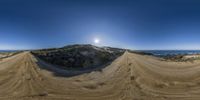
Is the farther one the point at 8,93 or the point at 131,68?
the point at 131,68

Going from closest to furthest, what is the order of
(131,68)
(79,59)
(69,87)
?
1. (69,87)
2. (131,68)
3. (79,59)

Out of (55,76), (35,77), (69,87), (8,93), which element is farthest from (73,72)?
(8,93)

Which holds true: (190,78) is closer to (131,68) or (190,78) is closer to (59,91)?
(131,68)

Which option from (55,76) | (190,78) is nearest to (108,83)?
(55,76)


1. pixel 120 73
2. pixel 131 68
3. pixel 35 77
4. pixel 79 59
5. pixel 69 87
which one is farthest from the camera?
pixel 79 59

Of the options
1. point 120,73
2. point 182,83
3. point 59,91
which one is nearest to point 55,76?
point 59,91

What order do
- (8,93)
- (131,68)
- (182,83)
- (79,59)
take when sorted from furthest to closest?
→ (79,59) < (131,68) < (182,83) < (8,93)

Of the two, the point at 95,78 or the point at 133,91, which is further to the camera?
the point at 95,78

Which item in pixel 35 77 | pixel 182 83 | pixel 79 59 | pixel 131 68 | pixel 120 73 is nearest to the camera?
pixel 182 83

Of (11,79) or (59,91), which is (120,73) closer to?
(59,91)
